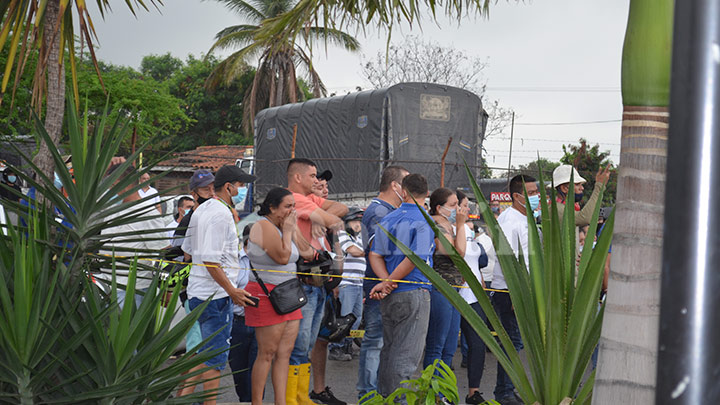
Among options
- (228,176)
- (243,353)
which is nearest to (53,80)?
(228,176)

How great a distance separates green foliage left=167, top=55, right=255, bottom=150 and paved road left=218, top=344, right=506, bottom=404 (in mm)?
36378

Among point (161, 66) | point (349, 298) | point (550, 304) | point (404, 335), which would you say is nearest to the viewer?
point (550, 304)

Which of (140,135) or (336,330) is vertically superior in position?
(140,135)

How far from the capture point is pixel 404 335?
17.3 ft

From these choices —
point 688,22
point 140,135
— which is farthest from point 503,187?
point 688,22

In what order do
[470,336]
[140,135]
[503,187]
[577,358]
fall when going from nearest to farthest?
[577,358] → [470,336] → [503,187] → [140,135]

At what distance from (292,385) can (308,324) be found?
45 cm

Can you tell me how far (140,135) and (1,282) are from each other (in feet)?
75.4

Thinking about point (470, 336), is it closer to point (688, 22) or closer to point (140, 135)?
point (688, 22)

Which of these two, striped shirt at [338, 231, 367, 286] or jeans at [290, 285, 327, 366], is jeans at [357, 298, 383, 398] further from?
striped shirt at [338, 231, 367, 286]

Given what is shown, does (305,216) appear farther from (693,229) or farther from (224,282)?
(693,229)

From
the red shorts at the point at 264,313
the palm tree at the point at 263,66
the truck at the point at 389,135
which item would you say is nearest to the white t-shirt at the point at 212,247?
the red shorts at the point at 264,313

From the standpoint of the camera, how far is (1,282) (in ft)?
7.92

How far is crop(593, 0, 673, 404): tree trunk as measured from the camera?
200cm
